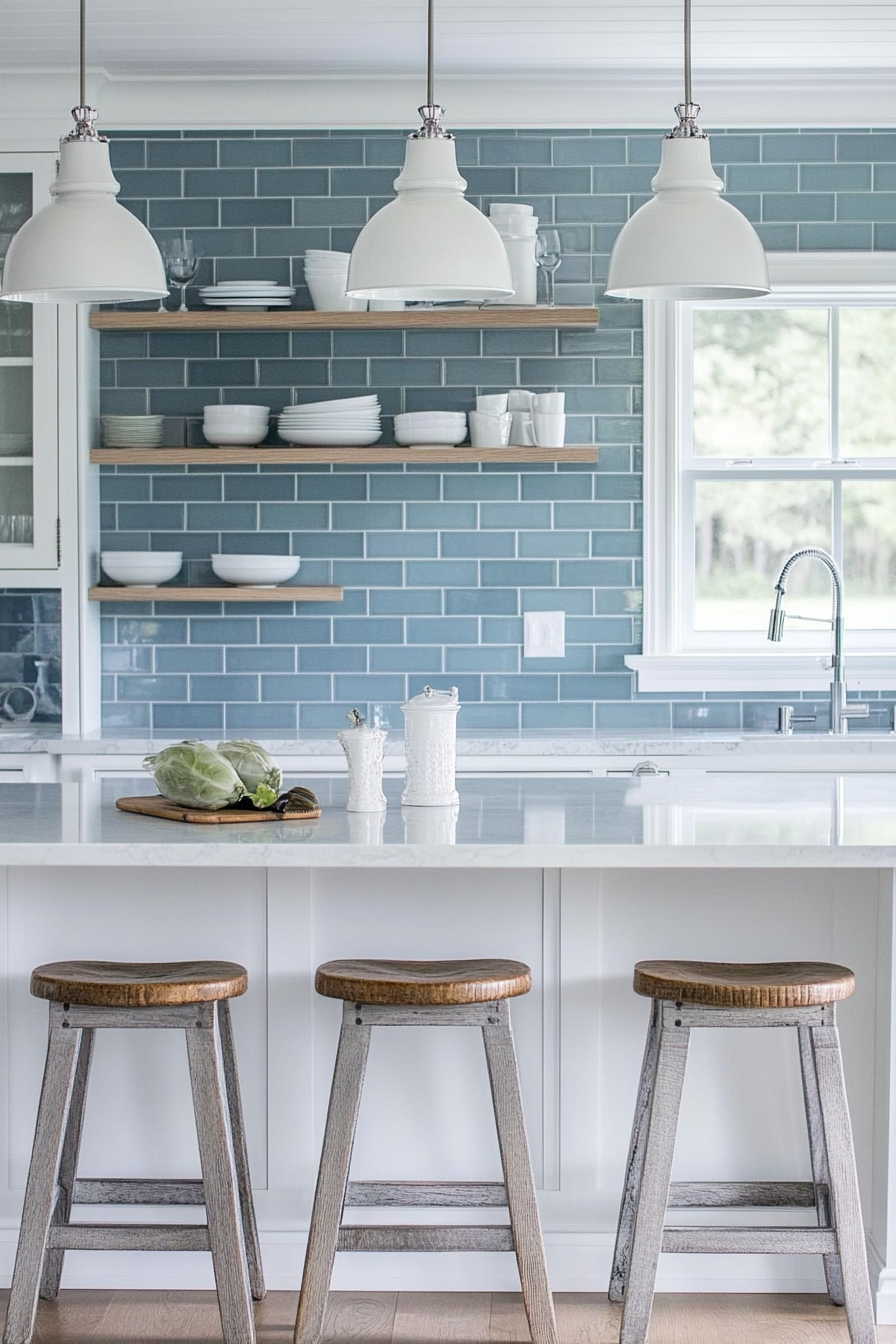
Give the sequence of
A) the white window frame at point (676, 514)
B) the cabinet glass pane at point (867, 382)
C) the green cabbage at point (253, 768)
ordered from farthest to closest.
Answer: the cabinet glass pane at point (867, 382), the white window frame at point (676, 514), the green cabbage at point (253, 768)

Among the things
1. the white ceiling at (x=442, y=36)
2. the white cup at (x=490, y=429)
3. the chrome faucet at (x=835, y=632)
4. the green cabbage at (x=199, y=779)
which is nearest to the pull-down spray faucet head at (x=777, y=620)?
the chrome faucet at (x=835, y=632)

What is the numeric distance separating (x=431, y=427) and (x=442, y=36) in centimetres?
108

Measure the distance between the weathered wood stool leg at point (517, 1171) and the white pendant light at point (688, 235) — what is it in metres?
1.26

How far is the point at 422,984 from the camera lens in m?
2.43

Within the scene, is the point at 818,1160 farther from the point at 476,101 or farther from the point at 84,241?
the point at 476,101

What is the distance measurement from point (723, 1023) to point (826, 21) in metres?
2.84

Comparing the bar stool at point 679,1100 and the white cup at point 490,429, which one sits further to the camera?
the white cup at point 490,429

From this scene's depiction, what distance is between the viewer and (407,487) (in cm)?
471

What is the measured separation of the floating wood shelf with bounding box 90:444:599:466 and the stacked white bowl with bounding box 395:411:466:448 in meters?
0.05

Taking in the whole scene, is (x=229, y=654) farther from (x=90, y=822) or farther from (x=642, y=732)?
(x=90, y=822)

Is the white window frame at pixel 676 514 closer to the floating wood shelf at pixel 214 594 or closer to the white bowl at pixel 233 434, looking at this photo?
the floating wood shelf at pixel 214 594

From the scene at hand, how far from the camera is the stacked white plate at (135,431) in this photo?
4.55 meters

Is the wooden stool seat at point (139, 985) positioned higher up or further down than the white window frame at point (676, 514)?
further down

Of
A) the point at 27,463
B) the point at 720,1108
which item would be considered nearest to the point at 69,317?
the point at 27,463
